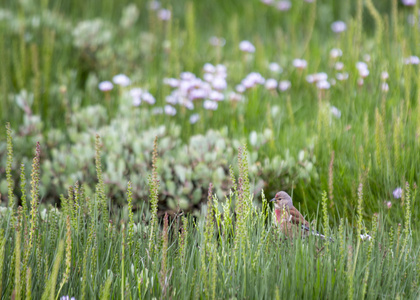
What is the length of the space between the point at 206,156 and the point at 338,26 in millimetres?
3835

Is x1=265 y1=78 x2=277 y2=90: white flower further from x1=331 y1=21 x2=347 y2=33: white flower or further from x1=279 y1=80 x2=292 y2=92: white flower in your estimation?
x1=331 y1=21 x2=347 y2=33: white flower

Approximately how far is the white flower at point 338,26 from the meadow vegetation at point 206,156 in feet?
0.13

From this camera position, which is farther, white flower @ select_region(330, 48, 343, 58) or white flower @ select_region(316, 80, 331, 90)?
white flower @ select_region(330, 48, 343, 58)

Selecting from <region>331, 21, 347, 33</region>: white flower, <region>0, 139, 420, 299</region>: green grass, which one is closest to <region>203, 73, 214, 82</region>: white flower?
<region>331, 21, 347, 33</region>: white flower

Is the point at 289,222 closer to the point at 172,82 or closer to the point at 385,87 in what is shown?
the point at 385,87

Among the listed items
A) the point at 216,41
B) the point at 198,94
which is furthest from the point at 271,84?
the point at 216,41

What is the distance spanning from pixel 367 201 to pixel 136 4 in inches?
214

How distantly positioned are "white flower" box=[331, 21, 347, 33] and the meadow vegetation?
4 cm

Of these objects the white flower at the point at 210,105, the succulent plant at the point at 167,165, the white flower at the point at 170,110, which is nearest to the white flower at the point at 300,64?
the white flower at the point at 210,105

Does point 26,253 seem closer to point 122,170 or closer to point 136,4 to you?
point 122,170

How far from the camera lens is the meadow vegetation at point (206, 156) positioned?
2.12 metres

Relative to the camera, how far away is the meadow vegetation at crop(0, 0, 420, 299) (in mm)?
2119

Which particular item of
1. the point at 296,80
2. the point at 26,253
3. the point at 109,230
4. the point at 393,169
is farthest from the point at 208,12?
the point at 26,253

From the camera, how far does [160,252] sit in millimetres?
2352
